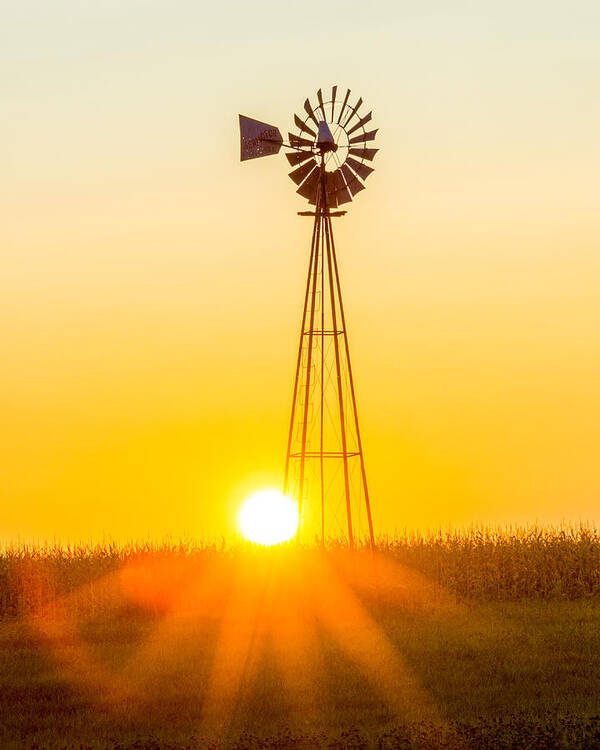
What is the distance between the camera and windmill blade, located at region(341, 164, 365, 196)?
31719 millimetres

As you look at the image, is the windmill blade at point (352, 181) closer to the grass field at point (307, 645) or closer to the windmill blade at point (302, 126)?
the windmill blade at point (302, 126)

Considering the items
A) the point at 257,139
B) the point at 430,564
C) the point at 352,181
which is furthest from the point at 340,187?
the point at 430,564

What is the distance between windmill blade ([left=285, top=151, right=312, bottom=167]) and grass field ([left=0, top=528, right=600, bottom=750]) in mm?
11038

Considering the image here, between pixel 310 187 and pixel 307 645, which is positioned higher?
pixel 310 187

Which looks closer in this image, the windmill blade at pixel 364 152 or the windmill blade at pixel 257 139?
the windmill blade at pixel 257 139

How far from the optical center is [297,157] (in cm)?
3159

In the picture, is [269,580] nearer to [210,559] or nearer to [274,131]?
[210,559]

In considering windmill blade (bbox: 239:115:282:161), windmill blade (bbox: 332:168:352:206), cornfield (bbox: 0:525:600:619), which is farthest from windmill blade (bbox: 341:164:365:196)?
cornfield (bbox: 0:525:600:619)

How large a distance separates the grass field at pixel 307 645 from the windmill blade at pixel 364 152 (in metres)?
11.2

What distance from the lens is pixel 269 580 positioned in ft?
87.7

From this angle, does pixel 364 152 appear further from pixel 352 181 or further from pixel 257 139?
pixel 257 139

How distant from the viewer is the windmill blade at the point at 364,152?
3197cm

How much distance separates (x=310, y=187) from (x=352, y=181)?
48.5 inches

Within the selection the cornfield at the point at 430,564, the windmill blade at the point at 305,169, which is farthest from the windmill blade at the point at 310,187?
the cornfield at the point at 430,564
